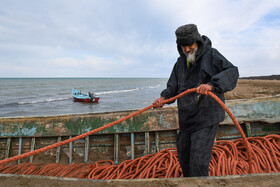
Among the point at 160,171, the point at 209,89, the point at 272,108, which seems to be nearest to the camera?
the point at 209,89

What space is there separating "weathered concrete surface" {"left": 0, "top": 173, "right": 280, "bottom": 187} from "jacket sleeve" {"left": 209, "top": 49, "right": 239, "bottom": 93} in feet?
2.04

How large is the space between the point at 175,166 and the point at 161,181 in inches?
39.2

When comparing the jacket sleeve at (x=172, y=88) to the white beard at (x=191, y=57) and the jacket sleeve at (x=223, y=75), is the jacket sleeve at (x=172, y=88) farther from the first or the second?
the jacket sleeve at (x=223, y=75)

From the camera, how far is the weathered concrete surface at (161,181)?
1200mm

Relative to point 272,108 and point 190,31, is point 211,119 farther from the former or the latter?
point 272,108

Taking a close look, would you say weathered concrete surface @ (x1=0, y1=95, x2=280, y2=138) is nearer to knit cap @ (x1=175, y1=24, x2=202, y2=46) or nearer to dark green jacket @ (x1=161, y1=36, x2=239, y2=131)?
dark green jacket @ (x1=161, y1=36, x2=239, y2=131)

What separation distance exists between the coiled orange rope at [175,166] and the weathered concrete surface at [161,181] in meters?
0.78

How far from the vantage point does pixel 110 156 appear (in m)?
3.26

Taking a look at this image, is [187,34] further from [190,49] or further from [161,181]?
[161,181]

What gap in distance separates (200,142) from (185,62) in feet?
2.49

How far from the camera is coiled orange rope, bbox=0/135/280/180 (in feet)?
6.88

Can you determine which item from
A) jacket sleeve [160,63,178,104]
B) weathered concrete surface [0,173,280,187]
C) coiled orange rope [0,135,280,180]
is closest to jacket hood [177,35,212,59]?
jacket sleeve [160,63,178,104]

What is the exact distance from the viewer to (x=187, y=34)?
1.57 m

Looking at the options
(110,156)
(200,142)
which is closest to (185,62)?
(200,142)
